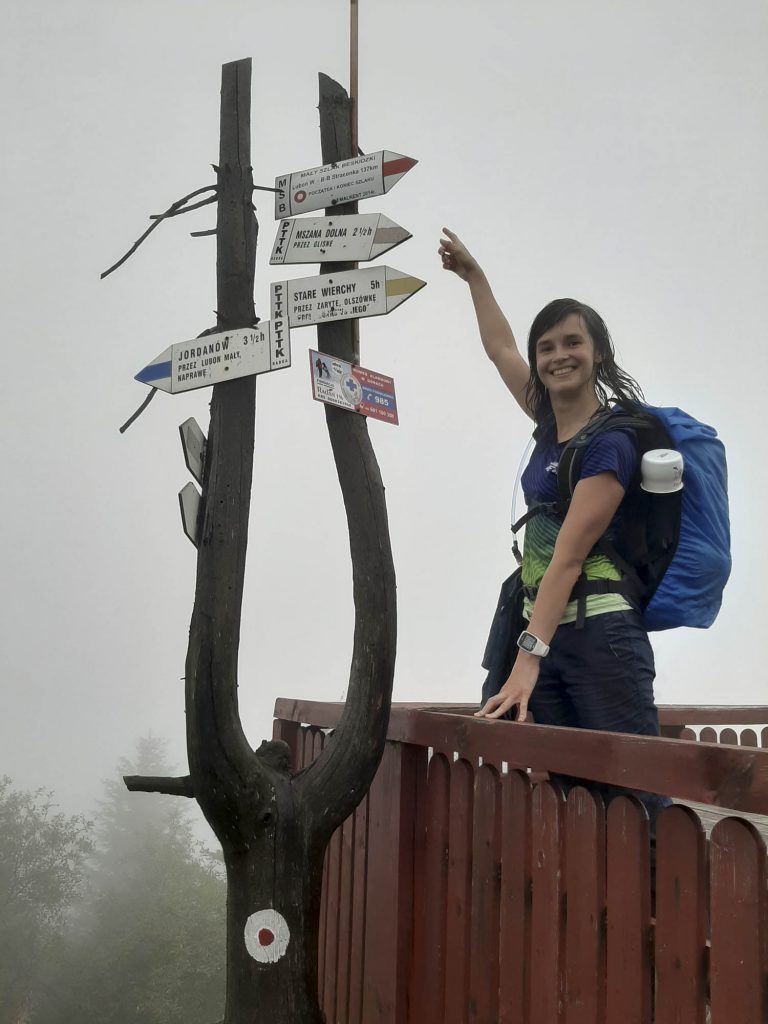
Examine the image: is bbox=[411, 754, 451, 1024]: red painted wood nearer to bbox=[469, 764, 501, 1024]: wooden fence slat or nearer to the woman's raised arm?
bbox=[469, 764, 501, 1024]: wooden fence slat

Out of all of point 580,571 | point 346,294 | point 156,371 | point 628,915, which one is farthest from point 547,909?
point 156,371

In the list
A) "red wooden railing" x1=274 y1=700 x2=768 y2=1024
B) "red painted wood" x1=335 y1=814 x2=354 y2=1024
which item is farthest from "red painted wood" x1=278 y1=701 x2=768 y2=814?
"red painted wood" x1=335 y1=814 x2=354 y2=1024

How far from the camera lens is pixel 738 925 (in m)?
1.46

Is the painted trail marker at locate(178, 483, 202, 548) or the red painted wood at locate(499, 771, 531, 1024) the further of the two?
the painted trail marker at locate(178, 483, 202, 548)

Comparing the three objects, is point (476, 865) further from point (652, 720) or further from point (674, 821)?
point (674, 821)

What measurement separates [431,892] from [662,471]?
142cm

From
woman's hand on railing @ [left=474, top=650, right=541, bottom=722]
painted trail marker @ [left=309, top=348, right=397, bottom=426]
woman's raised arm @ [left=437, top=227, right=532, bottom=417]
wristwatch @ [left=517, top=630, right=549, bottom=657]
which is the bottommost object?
woman's hand on railing @ [left=474, top=650, right=541, bottom=722]

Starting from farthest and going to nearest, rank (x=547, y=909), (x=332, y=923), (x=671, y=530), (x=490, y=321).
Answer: (x=332, y=923) → (x=490, y=321) → (x=671, y=530) → (x=547, y=909)

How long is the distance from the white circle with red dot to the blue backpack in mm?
1297

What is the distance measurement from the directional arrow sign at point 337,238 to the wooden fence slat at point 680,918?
2.01 meters

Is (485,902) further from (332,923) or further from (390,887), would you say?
(332,923)

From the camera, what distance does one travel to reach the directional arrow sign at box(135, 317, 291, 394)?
2.89 m

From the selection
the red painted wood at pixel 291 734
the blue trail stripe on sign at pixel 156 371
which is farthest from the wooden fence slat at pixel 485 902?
the red painted wood at pixel 291 734

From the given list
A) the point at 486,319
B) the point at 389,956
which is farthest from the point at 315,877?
the point at 486,319
